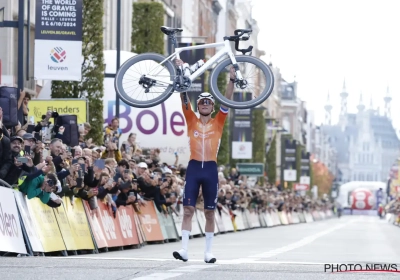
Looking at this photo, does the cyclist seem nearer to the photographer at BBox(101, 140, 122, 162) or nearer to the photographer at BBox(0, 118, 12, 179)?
the photographer at BBox(0, 118, 12, 179)

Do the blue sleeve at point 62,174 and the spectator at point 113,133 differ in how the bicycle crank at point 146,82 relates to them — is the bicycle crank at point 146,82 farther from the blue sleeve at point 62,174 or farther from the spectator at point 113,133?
the spectator at point 113,133

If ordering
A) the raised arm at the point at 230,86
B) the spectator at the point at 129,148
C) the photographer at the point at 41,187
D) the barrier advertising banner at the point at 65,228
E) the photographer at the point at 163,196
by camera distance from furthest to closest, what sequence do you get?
1. the photographer at the point at 163,196
2. the spectator at the point at 129,148
3. the barrier advertising banner at the point at 65,228
4. the photographer at the point at 41,187
5. the raised arm at the point at 230,86

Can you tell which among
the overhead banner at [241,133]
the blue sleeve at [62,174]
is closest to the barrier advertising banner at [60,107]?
the blue sleeve at [62,174]

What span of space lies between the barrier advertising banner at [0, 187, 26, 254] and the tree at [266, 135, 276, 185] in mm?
88944

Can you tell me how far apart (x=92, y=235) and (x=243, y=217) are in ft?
96.1

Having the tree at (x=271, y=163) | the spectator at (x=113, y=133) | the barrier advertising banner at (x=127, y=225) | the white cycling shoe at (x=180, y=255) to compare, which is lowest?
the tree at (x=271, y=163)

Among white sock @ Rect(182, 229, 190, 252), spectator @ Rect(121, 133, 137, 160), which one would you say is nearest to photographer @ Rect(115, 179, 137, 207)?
spectator @ Rect(121, 133, 137, 160)

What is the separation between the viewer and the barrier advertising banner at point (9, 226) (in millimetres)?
16188

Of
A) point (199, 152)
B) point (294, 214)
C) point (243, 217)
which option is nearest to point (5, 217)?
point (199, 152)

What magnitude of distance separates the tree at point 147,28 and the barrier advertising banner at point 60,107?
1915 cm

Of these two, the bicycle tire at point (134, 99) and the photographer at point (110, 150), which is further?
the photographer at point (110, 150)

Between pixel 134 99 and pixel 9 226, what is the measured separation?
2.89m

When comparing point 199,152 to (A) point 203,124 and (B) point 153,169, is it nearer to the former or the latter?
(A) point 203,124

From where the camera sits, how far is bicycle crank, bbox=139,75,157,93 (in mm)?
18109
